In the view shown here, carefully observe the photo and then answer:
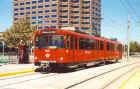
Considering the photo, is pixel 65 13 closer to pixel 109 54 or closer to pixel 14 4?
pixel 14 4

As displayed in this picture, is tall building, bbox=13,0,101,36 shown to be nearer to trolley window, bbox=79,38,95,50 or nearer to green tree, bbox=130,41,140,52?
green tree, bbox=130,41,140,52

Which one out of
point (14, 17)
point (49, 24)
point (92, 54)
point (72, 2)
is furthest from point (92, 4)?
point (92, 54)

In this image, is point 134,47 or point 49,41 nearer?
point 49,41

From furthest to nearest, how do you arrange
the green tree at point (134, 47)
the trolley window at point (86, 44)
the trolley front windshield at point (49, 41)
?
the green tree at point (134, 47) < the trolley window at point (86, 44) < the trolley front windshield at point (49, 41)

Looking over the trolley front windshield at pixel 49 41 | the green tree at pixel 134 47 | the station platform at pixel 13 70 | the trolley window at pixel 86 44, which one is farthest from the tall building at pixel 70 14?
the trolley front windshield at pixel 49 41

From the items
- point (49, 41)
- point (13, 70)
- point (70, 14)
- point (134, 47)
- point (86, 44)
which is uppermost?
point (70, 14)

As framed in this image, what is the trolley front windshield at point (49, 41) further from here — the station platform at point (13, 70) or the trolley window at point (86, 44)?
the trolley window at point (86, 44)

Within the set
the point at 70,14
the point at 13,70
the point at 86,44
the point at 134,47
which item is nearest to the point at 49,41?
the point at 13,70

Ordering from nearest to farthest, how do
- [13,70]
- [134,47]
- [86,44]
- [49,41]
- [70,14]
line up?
[49,41]
[13,70]
[86,44]
[134,47]
[70,14]

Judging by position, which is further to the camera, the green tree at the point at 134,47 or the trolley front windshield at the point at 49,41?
the green tree at the point at 134,47

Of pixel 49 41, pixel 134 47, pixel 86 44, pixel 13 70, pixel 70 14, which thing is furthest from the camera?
pixel 70 14

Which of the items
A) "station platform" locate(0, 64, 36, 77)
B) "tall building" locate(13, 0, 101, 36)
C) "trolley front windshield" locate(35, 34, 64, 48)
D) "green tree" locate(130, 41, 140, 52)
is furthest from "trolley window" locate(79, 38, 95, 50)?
"green tree" locate(130, 41, 140, 52)

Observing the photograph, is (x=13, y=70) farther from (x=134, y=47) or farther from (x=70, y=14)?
(x=70, y=14)

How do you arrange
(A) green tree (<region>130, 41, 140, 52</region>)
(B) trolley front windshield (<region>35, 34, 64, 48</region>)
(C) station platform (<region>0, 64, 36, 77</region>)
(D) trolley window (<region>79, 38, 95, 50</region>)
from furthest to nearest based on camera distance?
(A) green tree (<region>130, 41, 140, 52</region>)
(D) trolley window (<region>79, 38, 95, 50</region>)
(B) trolley front windshield (<region>35, 34, 64, 48</region>)
(C) station platform (<region>0, 64, 36, 77</region>)
